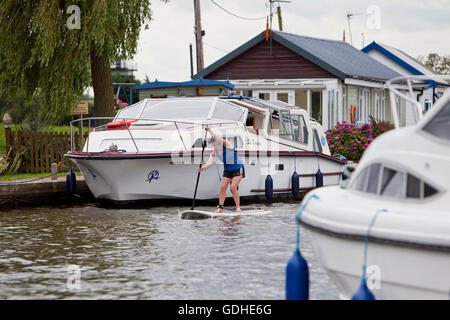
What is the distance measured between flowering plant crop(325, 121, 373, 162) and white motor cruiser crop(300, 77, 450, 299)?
17512 millimetres

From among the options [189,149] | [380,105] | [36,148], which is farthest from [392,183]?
[380,105]

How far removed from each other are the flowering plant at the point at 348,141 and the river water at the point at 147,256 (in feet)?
30.8

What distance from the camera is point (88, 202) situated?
18.1 meters

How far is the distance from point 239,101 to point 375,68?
20.1 metres

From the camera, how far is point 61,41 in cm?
2062

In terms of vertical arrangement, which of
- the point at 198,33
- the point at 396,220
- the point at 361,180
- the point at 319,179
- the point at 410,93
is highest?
the point at 198,33

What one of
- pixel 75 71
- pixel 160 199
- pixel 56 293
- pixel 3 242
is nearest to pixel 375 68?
pixel 75 71

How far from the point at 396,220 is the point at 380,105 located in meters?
31.6

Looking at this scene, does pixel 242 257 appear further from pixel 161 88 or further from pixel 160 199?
pixel 161 88

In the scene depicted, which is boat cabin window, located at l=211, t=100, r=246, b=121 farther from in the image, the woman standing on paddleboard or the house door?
the house door

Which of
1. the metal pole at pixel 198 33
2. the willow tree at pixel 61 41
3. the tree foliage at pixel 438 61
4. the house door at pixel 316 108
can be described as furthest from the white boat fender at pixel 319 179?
the tree foliage at pixel 438 61

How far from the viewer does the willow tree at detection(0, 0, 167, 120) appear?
19734 millimetres

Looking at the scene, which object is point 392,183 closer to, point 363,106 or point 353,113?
point 353,113

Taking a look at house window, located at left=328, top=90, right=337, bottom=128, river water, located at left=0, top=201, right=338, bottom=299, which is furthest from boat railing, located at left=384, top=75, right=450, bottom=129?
house window, located at left=328, top=90, right=337, bottom=128
